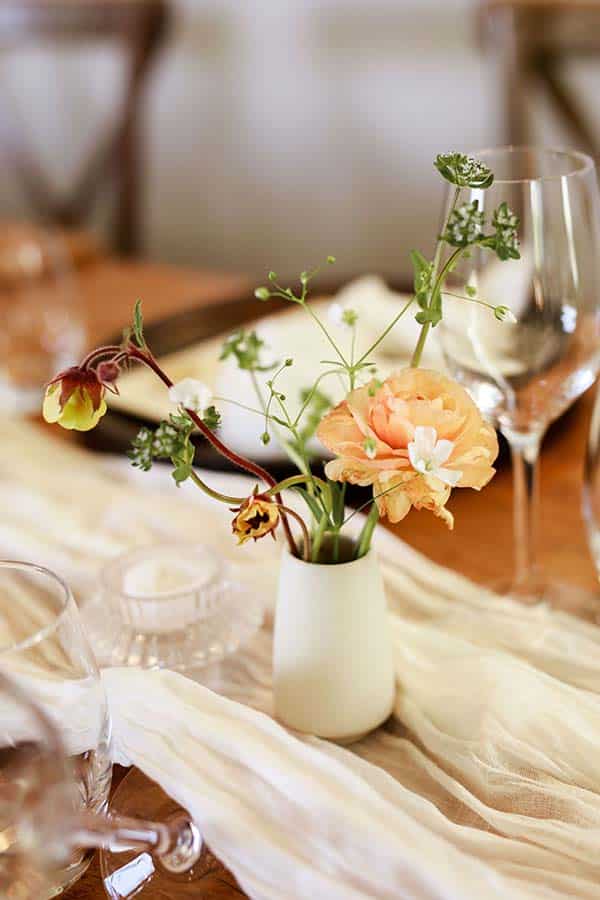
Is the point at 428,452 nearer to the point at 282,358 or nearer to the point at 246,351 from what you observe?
the point at 246,351

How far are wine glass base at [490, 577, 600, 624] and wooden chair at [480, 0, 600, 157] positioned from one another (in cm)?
109

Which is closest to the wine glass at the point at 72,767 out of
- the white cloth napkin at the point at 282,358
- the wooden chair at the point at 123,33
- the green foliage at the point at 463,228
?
the green foliage at the point at 463,228

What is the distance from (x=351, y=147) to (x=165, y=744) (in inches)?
66.3

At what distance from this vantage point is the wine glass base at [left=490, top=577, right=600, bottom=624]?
622 mm

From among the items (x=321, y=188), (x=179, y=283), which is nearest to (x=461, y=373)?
(x=179, y=283)

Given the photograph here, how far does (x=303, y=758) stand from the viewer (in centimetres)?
45

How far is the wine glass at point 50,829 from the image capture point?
0.31m

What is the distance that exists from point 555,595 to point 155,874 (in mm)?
305

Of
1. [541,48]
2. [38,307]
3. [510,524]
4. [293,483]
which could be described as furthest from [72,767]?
[541,48]

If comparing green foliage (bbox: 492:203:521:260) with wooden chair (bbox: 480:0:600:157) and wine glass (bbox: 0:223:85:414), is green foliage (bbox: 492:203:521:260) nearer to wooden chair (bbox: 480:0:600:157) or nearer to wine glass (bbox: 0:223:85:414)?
wine glass (bbox: 0:223:85:414)

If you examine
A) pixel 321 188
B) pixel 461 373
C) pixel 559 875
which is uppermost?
pixel 461 373

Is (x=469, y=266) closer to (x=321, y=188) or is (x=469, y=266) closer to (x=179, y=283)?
(x=179, y=283)

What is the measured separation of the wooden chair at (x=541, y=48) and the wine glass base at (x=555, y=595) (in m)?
1.09

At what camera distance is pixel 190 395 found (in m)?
0.42
